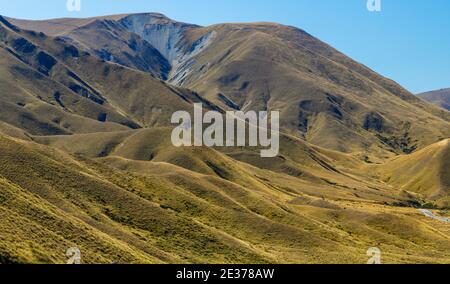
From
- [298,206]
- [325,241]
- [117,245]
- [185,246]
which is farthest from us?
[298,206]

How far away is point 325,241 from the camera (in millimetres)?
107938

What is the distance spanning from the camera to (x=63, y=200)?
8756 cm

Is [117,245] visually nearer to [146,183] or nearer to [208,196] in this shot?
[146,183]

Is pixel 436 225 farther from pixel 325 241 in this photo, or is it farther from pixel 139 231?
pixel 139 231

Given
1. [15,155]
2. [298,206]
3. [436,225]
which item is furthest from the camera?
[436,225]

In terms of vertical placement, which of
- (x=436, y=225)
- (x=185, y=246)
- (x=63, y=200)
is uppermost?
(x=63, y=200)
